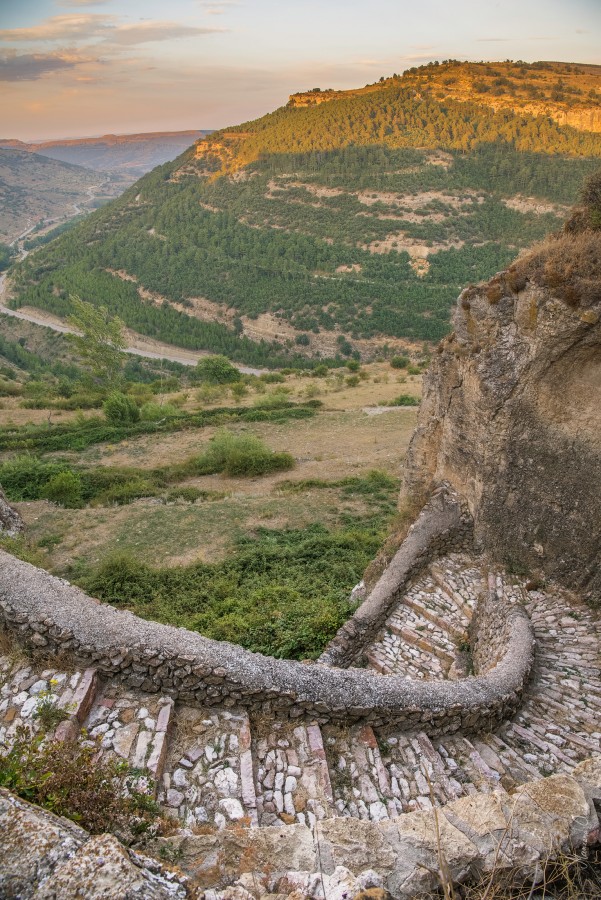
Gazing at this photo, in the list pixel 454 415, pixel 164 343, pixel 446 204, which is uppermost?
pixel 446 204

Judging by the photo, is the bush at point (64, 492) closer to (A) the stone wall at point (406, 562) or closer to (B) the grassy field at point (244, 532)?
(B) the grassy field at point (244, 532)

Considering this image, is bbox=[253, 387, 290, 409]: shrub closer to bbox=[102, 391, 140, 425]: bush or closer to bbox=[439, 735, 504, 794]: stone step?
bbox=[102, 391, 140, 425]: bush

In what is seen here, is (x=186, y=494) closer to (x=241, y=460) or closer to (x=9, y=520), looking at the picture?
(x=241, y=460)

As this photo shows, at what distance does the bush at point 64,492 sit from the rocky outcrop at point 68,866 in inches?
683

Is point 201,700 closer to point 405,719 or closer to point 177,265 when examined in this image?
point 405,719

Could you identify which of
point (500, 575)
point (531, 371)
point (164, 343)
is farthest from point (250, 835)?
point (164, 343)

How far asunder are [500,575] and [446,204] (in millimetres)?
75611

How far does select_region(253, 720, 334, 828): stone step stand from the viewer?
5262mm

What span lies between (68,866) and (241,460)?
19.6 metres

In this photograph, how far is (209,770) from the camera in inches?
217

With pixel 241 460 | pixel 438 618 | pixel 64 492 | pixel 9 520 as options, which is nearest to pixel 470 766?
pixel 438 618

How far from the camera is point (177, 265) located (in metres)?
79.7

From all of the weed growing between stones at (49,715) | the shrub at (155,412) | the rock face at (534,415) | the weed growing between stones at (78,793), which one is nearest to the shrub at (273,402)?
the shrub at (155,412)

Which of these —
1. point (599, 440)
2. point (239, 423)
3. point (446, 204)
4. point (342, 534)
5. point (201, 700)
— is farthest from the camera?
point (446, 204)
